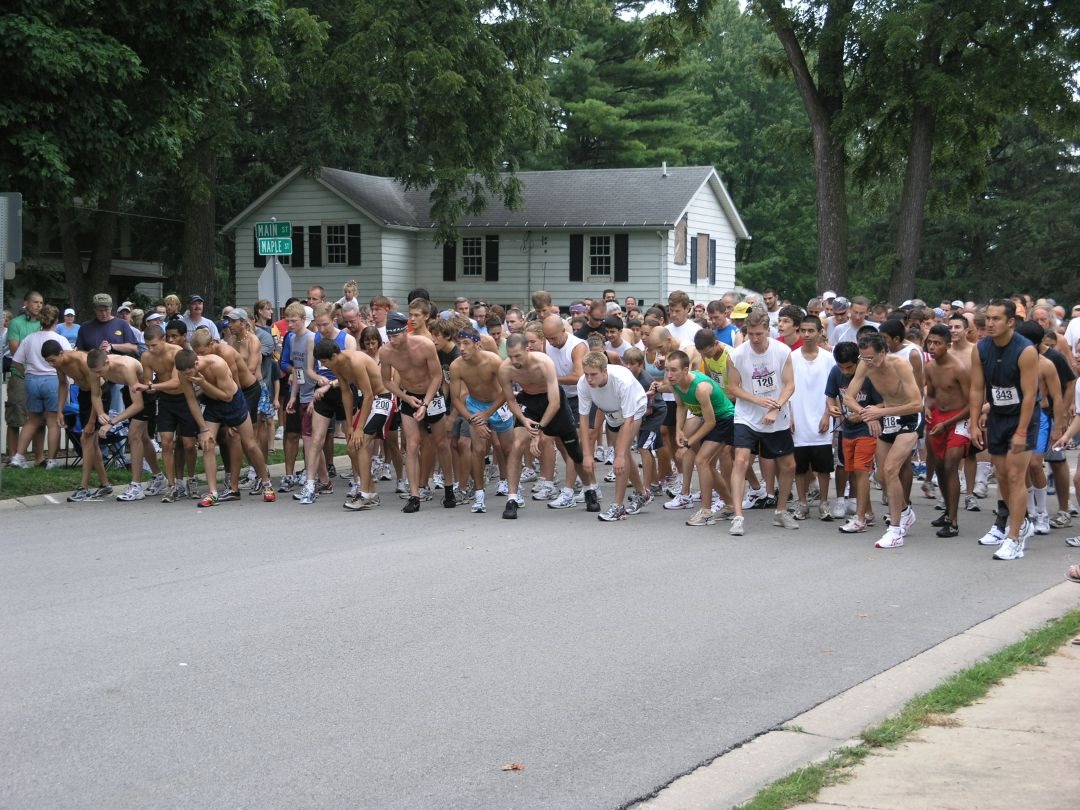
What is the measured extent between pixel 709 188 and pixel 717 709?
38.4 m

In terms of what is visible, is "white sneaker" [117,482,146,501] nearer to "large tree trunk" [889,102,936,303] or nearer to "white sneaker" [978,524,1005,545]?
"white sneaker" [978,524,1005,545]

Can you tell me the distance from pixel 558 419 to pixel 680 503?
5.00 ft

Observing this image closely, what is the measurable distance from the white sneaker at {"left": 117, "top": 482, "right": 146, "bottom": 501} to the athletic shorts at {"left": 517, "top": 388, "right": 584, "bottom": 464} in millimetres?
4173

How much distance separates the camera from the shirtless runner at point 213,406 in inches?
504

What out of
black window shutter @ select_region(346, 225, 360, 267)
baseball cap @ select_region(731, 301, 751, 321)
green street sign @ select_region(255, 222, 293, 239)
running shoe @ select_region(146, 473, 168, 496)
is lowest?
running shoe @ select_region(146, 473, 168, 496)

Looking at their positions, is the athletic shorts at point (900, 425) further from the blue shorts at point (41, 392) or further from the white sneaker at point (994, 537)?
the blue shorts at point (41, 392)

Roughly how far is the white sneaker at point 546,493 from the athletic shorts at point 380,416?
1.89 metres

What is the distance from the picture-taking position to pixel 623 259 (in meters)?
40.2

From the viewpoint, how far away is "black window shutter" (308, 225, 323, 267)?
41500mm

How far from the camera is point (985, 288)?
47438 mm

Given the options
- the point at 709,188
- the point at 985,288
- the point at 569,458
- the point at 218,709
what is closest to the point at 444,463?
the point at 569,458

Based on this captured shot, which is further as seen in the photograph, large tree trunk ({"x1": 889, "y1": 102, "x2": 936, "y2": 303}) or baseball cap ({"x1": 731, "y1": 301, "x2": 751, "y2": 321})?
large tree trunk ({"x1": 889, "y1": 102, "x2": 936, "y2": 303})

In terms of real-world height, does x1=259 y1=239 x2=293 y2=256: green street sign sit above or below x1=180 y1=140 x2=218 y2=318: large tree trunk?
below

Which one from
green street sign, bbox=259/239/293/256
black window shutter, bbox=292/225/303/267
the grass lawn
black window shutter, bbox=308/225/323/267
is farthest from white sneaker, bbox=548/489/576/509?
black window shutter, bbox=292/225/303/267
